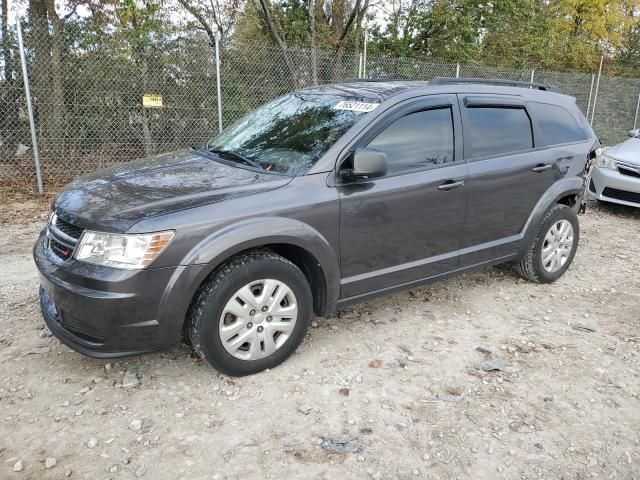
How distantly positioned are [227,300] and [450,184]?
6.06ft

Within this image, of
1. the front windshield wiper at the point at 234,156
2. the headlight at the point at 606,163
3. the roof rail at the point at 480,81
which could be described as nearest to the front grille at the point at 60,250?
the front windshield wiper at the point at 234,156

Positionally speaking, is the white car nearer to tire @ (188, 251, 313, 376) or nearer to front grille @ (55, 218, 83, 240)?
tire @ (188, 251, 313, 376)

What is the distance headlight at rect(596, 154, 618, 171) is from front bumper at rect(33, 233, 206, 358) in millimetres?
6949

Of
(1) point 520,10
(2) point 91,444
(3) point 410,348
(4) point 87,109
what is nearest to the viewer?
(2) point 91,444

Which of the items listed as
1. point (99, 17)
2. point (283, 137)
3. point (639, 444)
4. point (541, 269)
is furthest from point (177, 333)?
point (99, 17)

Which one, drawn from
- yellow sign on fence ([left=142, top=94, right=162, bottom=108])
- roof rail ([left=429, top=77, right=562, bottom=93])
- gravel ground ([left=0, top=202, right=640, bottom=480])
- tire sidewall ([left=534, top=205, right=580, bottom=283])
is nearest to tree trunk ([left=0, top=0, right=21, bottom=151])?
yellow sign on fence ([left=142, top=94, right=162, bottom=108])

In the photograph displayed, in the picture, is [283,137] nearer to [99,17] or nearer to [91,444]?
[91,444]

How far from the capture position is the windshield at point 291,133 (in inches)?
135

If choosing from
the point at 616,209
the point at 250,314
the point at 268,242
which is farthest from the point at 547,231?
the point at 616,209

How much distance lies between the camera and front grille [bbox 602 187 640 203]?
24.3 feet

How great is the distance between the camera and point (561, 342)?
378 cm

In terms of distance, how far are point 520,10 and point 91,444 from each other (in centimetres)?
1672

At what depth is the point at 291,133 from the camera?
369 cm

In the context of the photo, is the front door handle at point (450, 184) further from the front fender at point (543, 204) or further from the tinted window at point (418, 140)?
the front fender at point (543, 204)
